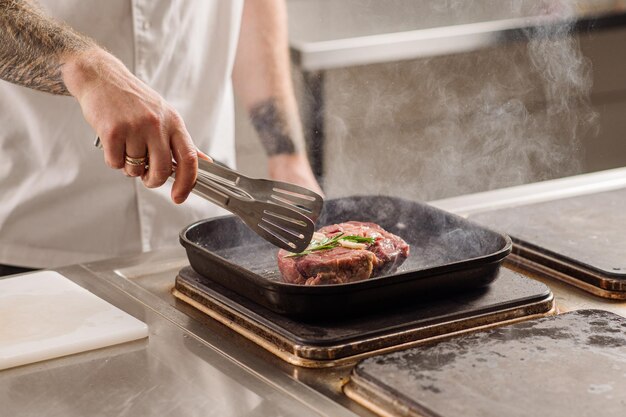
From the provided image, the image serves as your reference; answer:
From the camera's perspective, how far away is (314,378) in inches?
45.8

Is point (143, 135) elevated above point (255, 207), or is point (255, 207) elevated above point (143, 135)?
point (143, 135)

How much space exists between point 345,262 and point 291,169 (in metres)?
0.66

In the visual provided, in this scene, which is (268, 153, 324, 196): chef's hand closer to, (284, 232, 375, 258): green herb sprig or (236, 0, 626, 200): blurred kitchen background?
(236, 0, 626, 200): blurred kitchen background

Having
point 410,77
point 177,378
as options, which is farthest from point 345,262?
point 410,77

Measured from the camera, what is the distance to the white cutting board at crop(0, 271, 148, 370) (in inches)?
49.3

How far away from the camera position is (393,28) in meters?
3.84

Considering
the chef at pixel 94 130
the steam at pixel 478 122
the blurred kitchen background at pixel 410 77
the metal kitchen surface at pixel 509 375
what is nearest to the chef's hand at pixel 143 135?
the chef at pixel 94 130

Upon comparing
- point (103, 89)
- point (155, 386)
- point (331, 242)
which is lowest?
point (155, 386)

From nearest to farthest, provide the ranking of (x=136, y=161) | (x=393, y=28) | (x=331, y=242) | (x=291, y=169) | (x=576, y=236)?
(x=136, y=161) < (x=331, y=242) < (x=576, y=236) < (x=291, y=169) < (x=393, y=28)

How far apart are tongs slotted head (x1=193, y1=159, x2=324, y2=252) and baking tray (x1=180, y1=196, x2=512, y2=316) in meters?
0.07

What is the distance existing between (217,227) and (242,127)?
2.25m

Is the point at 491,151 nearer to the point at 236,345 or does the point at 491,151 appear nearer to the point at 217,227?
the point at 217,227

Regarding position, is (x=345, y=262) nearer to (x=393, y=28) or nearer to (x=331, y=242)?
(x=331, y=242)

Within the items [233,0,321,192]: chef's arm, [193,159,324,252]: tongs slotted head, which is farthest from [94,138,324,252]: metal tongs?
[233,0,321,192]: chef's arm
